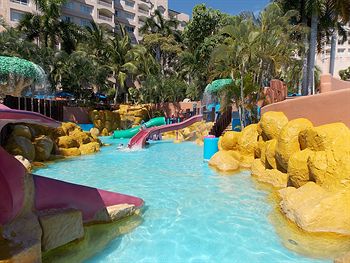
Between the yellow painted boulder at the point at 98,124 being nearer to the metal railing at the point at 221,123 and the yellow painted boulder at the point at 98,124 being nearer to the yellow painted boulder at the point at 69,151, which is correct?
the yellow painted boulder at the point at 69,151

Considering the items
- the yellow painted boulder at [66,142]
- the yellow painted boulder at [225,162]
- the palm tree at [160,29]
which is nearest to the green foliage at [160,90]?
the palm tree at [160,29]

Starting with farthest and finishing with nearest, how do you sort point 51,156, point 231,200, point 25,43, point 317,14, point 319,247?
point 25,43
point 317,14
point 51,156
point 231,200
point 319,247

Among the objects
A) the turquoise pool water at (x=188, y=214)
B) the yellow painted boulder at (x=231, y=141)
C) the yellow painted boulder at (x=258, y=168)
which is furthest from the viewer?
the yellow painted boulder at (x=231, y=141)

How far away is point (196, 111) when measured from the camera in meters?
28.4

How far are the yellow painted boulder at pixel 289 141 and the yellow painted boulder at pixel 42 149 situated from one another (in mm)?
9304

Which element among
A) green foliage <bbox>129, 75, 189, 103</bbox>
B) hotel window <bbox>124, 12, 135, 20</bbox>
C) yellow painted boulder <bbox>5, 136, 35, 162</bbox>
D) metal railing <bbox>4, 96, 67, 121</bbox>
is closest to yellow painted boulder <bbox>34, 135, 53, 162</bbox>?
yellow painted boulder <bbox>5, 136, 35, 162</bbox>

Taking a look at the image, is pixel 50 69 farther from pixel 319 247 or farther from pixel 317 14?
pixel 319 247

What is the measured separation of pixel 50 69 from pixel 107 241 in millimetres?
23233

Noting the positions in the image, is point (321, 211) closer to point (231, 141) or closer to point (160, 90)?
point (231, 141)

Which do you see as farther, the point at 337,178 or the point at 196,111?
the point at 196,111

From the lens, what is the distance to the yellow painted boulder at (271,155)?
9.14 meters

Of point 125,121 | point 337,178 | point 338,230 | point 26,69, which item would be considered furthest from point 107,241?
point 125,121

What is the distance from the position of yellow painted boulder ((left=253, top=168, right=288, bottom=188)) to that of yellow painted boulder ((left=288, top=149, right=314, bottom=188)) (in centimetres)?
105

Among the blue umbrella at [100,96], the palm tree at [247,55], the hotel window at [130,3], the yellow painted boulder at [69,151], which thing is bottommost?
the yellow painted boulder at [69,151]
